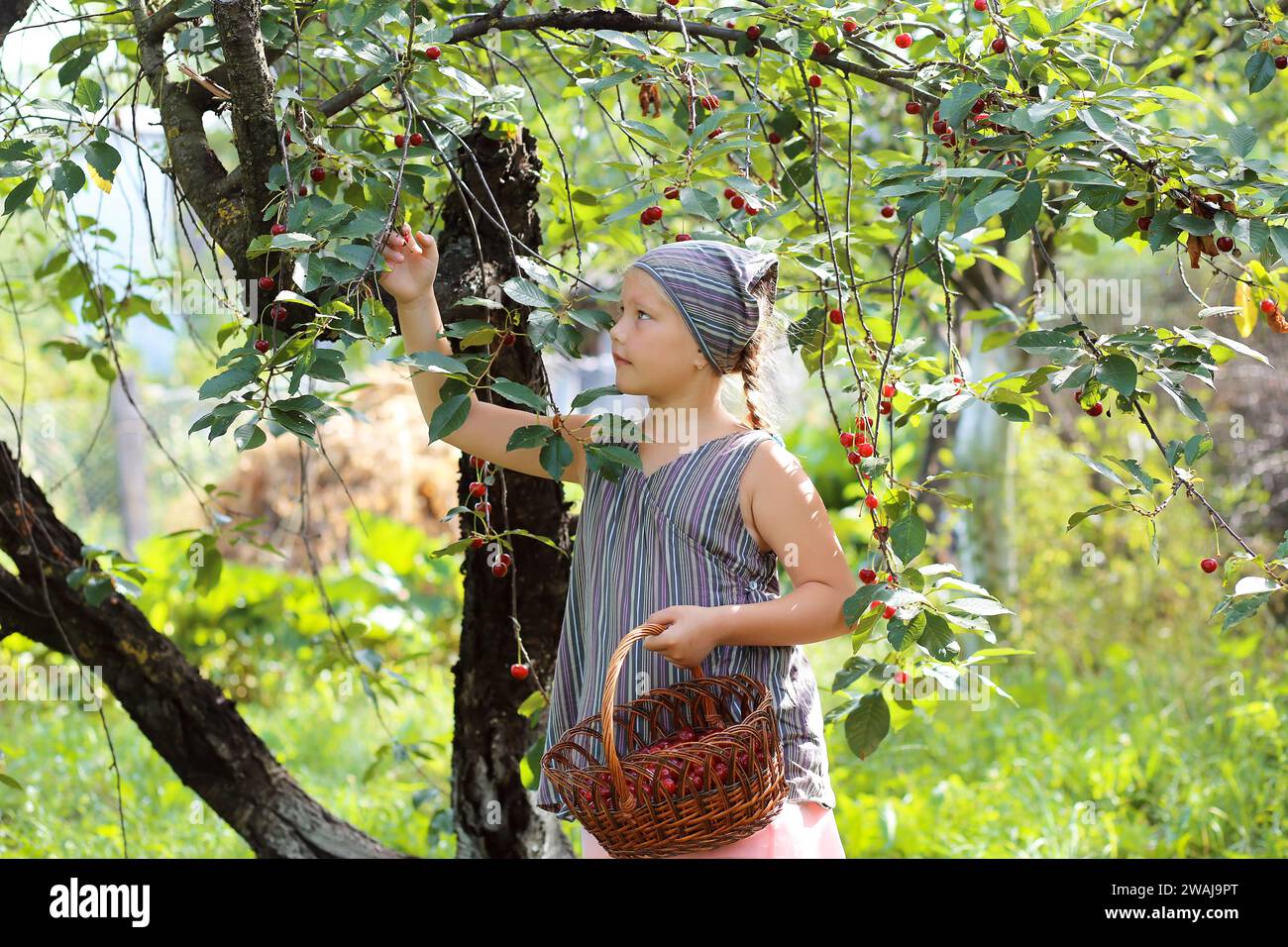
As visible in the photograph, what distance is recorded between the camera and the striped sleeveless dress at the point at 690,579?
1534 millimetres

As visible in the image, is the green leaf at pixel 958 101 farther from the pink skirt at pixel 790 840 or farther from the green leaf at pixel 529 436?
the pink skirt at pixel 790 840

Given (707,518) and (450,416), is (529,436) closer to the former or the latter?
(450,416)

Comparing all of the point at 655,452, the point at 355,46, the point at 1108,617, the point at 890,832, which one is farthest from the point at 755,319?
the point at 1108,617

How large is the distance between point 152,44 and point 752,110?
889 mm

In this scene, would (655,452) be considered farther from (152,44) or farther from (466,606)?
(152,44)

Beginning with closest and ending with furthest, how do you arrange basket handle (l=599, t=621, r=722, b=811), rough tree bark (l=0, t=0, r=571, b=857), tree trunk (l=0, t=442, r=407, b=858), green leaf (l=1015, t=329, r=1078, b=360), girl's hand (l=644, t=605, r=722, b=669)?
basket handle (l=599, t=621, r=722, b=811)
girl's hand (l=644, t=605, r=722, b=669)
green leaf (l=1015, t=329, r=1078, b=360)
rough tree bark (l=0, t=0, r=571, b=857)
tree trunk (l=0, t=442, r=407, b=858)

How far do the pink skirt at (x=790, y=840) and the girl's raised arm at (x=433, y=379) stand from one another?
1.64 feet

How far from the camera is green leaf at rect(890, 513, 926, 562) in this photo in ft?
4.96

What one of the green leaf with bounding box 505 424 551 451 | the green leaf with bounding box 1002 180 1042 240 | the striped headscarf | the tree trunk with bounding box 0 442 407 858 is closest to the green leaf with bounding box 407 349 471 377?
the green leaf with bounding box 505 424 551 451

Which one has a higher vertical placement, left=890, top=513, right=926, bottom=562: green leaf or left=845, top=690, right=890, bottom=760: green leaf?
left=890, top=513, right=926, bottom=562: green leaf

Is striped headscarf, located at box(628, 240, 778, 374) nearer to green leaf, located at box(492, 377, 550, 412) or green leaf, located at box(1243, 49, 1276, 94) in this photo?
green leaf, located at box(492, 377, 550, 412)

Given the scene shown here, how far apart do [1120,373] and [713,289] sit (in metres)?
0.49

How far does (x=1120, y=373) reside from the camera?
143cm

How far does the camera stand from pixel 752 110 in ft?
5.17
